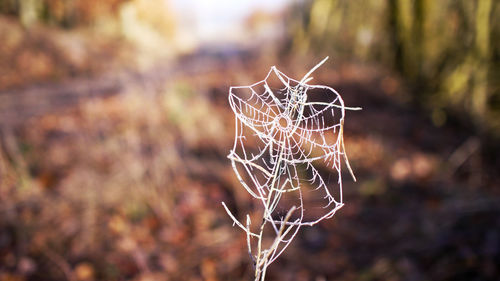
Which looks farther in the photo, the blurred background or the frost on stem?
the blurred background

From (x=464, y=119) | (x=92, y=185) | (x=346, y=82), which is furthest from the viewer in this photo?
(x=346, y=82)

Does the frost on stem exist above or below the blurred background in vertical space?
above

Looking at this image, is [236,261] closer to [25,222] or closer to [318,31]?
[25,222]

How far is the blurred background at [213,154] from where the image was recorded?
271cm

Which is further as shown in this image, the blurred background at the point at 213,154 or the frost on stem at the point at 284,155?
the blurred background at the point at 213,154

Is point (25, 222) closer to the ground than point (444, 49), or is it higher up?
closer to the ground

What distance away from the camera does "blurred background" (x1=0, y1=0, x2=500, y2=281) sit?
2715 millimetres

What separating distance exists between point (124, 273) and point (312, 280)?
152 centimetres

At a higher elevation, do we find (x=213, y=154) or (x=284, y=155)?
(x=284, y=155)

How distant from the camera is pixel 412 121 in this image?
5555mm

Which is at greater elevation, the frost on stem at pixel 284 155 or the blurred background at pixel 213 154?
the frost on stem at pixel 284 155

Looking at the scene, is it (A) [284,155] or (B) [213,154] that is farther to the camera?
(B) [213,154]

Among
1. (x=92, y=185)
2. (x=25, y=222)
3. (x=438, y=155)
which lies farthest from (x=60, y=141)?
Answer: (x=438, y=155)

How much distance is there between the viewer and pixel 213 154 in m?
4.64
